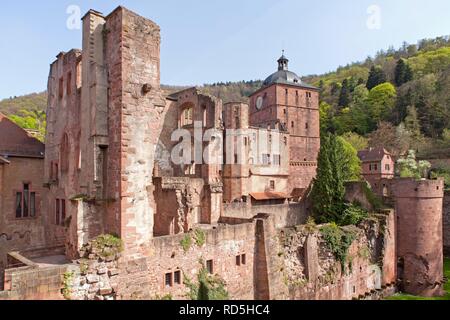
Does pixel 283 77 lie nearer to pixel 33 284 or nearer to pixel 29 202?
pixel 29 202

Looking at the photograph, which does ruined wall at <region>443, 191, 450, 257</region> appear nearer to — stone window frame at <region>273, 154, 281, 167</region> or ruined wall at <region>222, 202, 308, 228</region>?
ruined wall at <region>222, 202, 308, 228</region>

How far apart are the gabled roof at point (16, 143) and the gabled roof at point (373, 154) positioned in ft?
151

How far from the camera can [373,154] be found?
2007 inches

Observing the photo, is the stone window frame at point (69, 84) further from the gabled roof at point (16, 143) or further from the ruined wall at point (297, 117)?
the ruined wall at point (297, 117)

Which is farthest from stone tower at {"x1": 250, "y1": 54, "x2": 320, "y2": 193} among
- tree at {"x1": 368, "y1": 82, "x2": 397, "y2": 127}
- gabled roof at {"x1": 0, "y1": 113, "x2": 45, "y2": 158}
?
gabled roof at {"x1": 0, "y1": 113, "x2": 45, "y2": 158}

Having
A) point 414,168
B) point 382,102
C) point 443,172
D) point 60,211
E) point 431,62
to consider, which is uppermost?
point 431,62

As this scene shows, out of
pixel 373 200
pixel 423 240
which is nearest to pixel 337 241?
pixel 373 200

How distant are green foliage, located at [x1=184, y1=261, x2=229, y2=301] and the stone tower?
31.2m

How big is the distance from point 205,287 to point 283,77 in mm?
39289

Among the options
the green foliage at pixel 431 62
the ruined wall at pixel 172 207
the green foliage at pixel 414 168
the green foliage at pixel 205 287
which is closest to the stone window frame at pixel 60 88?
the ruined wall at pixel 172 207

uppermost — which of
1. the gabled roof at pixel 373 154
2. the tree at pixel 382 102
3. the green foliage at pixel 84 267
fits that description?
the tree at pixel 382 102

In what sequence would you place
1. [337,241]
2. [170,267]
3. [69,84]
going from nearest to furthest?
1. [170,267]
2. [69,84]
3. [337,241]

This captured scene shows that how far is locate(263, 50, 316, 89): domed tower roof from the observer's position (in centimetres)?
4706

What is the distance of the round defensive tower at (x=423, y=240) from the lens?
21406mm
